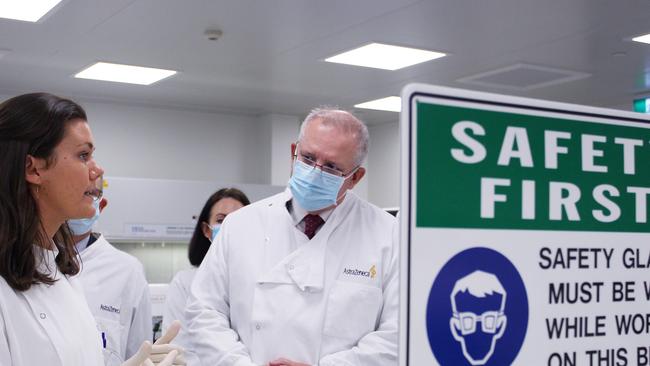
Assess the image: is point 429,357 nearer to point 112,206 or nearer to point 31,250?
point 31,250

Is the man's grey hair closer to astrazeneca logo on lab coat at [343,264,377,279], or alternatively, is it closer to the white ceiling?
astrazeneca logo on lab coat at [343,264,377,279]

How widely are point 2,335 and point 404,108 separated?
83cm

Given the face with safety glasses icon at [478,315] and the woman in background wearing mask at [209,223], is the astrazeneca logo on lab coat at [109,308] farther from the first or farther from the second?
the face with safety glasses icon at [478,315]

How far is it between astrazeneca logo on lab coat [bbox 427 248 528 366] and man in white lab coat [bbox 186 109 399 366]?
105cm

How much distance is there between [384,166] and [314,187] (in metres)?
5.90

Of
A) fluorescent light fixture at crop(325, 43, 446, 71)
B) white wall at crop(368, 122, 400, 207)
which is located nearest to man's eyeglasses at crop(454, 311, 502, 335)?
fluorescent light fixture at crop(325, 43, 446, 71)

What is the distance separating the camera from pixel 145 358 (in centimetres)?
134

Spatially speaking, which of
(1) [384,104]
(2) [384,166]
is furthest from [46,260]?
(2) [384,166]

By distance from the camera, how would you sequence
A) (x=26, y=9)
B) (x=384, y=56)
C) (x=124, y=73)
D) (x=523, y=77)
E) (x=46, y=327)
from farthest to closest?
(x=124, y=73) → (x=523, y=77) → (x=384, y=56) → (x=26, y=9) → (x=46, y=327)

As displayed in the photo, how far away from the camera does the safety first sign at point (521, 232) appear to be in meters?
0.66

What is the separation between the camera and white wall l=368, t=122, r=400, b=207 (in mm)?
7621

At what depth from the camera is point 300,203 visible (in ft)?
6.34

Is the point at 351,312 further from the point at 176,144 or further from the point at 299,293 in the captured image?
the point at 176,144

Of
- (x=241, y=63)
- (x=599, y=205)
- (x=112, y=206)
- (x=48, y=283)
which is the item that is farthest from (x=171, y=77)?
(x=599, y=205)
